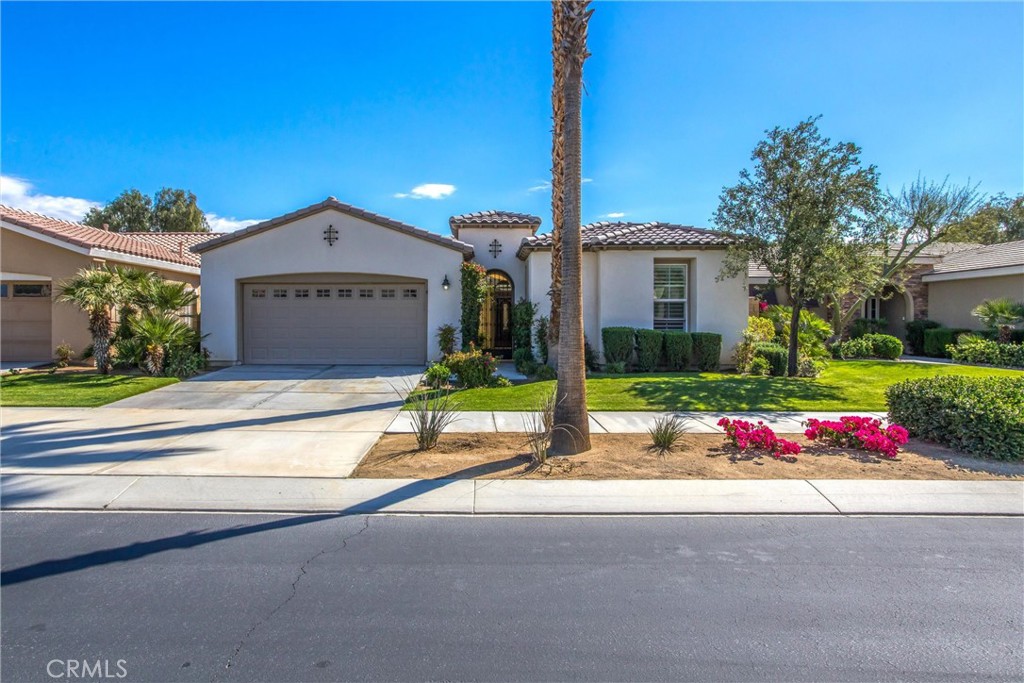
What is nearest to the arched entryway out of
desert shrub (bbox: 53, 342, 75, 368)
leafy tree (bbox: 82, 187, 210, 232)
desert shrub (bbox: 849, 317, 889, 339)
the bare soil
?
the bare soil

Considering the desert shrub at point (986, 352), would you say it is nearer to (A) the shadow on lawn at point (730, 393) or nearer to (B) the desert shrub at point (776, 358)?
(B) the desert shrub at point (776, 358)

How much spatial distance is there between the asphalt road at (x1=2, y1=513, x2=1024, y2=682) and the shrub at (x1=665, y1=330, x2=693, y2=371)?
10.3 m

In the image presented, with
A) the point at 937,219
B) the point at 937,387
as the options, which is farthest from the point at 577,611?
the point at 937,219

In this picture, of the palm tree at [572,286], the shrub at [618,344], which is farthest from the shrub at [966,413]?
the shrub at [618,344]

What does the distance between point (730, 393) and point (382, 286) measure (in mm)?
9987

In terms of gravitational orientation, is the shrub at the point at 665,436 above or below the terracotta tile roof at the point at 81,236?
below

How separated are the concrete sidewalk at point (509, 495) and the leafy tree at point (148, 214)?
38123mm

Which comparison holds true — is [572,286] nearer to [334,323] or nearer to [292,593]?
[292,593]

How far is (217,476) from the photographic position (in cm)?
681

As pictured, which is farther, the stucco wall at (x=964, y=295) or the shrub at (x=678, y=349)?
the stucco wall at (x=964, y=295)

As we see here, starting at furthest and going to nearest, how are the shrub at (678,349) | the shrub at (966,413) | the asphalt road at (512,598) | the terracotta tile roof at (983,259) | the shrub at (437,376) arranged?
1. the terracotta tile roof at (983,259)
2. the shrub at (678,349)
3. the shrub at (437,376)
4. the shrub at (966,413)
5. the asphalt road at (512,598)

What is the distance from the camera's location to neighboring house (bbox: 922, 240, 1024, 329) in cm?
1995

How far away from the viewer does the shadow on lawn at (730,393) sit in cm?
1149

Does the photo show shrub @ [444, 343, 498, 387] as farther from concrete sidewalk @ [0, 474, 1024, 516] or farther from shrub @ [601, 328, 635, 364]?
concrete sidewalk @ [0, 474, 1024, 516]
